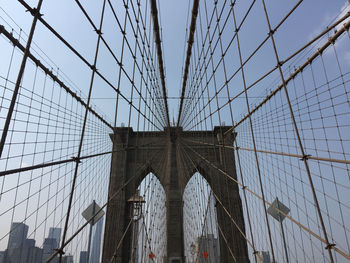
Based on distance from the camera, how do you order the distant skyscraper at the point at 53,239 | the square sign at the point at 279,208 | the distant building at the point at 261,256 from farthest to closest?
the square sign at the point at 279,208, the distant skyscraper at the point at 53,239, the distant building at the point at 261,256

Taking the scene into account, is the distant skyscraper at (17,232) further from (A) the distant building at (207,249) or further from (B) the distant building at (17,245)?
(A) the distant building at (207,249)

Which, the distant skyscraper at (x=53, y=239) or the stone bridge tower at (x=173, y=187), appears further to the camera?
the stone bridge tower at (x=173, y=187)

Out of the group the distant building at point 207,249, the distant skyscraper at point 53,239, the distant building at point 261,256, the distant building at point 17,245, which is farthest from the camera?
the distant building at point 207,249

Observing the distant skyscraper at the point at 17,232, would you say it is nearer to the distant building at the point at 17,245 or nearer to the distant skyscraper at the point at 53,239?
the distant building at the point at 17,245

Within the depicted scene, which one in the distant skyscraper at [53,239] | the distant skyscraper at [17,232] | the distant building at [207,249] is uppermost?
the distant skyscraper at [17,232]

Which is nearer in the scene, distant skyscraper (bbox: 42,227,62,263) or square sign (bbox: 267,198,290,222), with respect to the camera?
distant skyscraper (bbox: 42,227,62,263)

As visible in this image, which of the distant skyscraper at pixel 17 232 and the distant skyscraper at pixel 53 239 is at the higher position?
the distant skyscraper at pixel 17 232

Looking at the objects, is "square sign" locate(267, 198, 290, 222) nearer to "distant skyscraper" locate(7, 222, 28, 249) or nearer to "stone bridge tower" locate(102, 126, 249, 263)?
"distant skyscraper" locate(7, 222, 28, 249)

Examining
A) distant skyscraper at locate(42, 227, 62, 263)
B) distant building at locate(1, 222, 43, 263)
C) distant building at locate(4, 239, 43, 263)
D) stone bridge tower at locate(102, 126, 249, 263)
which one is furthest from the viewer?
stone bridge tower at locate(102, 126, 249, 263)

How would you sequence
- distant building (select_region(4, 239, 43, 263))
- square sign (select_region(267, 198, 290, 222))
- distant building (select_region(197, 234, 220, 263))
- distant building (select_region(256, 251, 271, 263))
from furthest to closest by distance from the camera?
A: distant building (select_region(197, 234, 220, 263))
square sign (select_region(267, 198, 290, 222))
distant building (select_region(4, 239, 43, 263))
distant building (select_region(256, 251, 271, 263))

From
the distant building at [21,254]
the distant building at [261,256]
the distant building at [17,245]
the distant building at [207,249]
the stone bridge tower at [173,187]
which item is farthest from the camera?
the stone bridge tower at [173,187]

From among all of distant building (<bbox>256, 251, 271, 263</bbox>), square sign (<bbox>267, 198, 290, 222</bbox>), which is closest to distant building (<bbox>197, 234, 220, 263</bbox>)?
distant building (<bbox>256, 251, 271, 263</bbox>)

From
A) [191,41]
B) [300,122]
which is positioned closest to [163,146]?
[191,41]

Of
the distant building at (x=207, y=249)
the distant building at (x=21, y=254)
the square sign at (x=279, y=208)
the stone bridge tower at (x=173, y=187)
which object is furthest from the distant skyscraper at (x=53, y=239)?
the square sign at (x=279, y=208)
